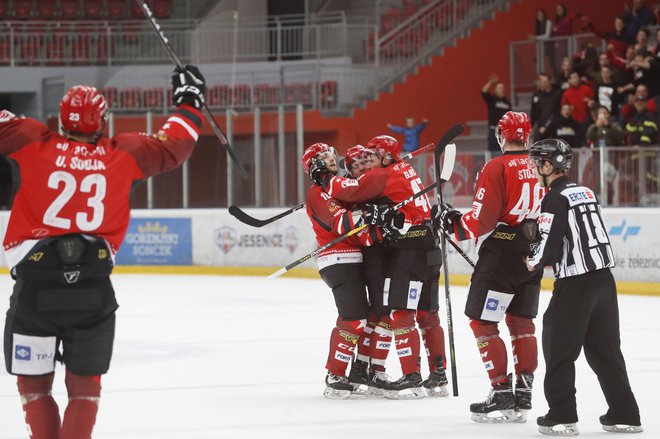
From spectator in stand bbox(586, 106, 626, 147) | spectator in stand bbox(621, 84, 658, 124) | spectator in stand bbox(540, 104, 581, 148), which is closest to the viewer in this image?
spectator in stand bbox(586, 106, 626, 147)

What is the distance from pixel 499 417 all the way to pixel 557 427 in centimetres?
47

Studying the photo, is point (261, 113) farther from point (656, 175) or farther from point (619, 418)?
point (619, 418)

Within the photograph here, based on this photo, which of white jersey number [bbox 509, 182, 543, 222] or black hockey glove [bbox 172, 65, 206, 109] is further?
white jersey number [bbox 509, 182, 543, 222]

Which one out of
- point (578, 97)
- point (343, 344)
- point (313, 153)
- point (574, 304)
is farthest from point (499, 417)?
point (578, 97)

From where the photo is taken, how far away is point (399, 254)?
6.30 metres

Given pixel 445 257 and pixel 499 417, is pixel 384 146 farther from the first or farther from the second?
pixel 499 417

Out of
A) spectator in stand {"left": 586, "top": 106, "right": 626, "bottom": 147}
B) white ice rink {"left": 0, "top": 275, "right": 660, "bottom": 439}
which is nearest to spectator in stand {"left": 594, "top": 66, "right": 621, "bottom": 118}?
spectator in stand {"left": 586, "top": 106, "right": 626, "bottom": 147}

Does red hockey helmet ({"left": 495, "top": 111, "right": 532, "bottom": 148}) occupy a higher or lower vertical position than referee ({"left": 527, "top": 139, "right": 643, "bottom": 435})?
higher

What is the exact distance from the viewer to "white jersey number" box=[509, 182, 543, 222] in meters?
5.61

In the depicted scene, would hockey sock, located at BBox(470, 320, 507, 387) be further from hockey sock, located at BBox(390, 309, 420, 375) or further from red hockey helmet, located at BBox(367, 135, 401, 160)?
red hockey helmet, located at BBox(367, 135, 401, 160)

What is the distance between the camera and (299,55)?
19.2 m

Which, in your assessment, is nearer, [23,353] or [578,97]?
[23,353]

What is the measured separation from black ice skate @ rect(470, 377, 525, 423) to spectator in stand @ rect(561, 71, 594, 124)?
9.40 m

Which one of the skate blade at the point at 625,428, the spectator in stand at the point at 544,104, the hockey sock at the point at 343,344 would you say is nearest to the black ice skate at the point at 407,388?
the hockey sock at the point at 343,344
